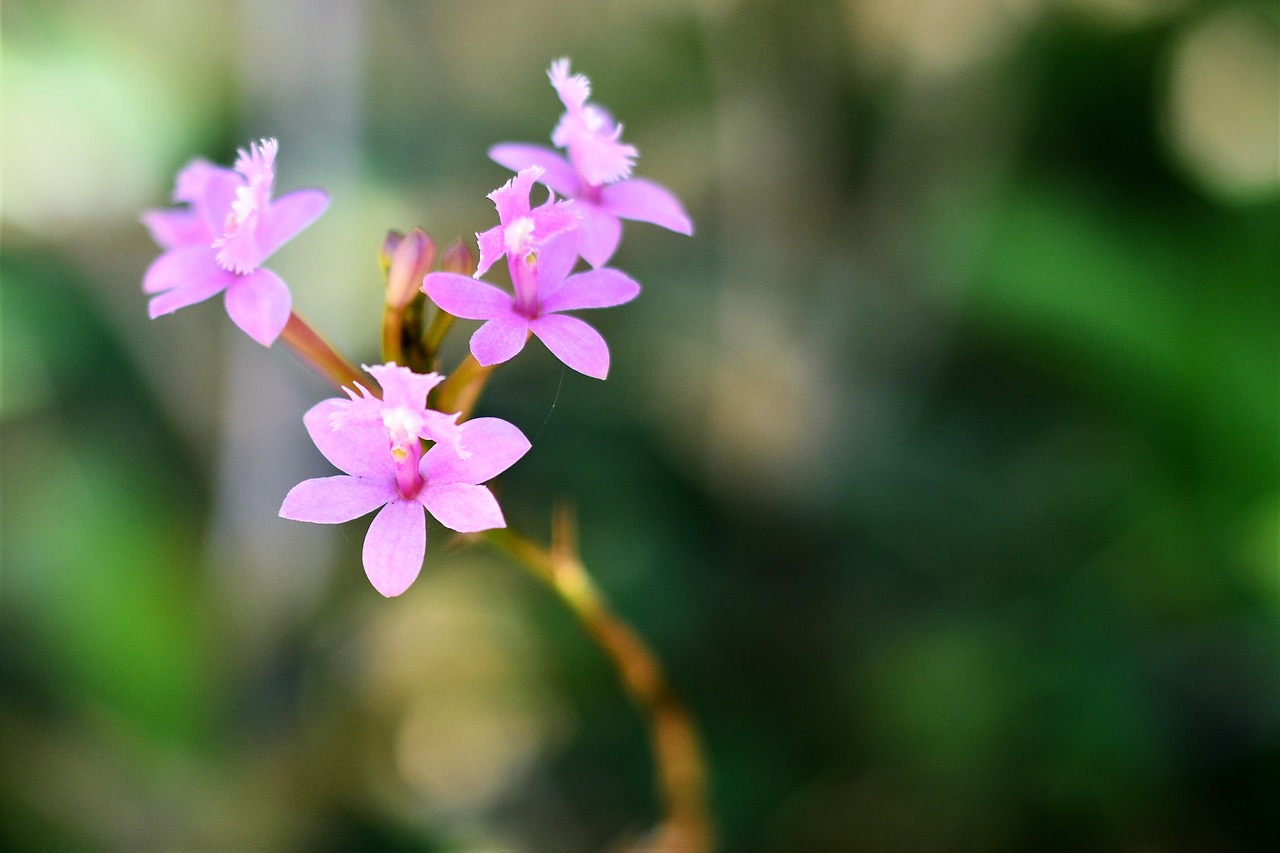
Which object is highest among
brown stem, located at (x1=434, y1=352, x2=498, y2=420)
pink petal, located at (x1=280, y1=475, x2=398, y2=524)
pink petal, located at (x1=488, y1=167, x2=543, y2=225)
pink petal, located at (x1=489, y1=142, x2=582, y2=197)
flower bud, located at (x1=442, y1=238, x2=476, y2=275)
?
pink petal, located at (x1=489, y1=142, x2=582, y2=197)

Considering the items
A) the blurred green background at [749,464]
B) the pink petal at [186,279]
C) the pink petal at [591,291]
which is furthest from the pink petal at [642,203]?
the blurred green background at [749,464]

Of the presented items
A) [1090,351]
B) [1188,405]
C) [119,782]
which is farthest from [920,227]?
[119,782]

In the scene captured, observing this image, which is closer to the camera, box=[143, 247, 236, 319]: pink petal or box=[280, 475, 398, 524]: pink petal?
box=[280, 475, 398, 524]: pink petal

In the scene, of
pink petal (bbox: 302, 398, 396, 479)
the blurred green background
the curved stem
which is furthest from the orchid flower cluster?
the blurred green background

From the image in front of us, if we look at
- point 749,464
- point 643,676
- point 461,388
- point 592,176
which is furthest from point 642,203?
point 749,464

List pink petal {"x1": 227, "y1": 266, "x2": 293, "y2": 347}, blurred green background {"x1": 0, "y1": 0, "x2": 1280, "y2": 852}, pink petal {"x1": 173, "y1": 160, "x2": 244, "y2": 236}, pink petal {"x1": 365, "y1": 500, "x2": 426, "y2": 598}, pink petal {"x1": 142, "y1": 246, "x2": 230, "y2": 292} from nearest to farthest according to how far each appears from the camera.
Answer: pink petal {"x1": 365, "y1": 500, "x2": 426, "y2": 598} < pink petal {"x1": 227, "y1": 266, "x2": 293, "y2": 347} < pink petal {"x1": 142, "y1": 246, "x2": 230, "y2": 292} < pink petal {"x1": 173, "y1": 160, "x2": 244, "y2": 236} < blurred green background {"x1": 0, "y1": 0, "x2": 1280, "y2": 852}

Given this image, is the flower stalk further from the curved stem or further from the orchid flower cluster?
the curved stem

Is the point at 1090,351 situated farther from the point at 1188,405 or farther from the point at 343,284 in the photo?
the point at 343,284
